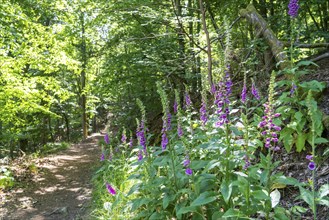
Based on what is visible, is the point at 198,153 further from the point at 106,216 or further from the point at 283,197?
the point at 106,216

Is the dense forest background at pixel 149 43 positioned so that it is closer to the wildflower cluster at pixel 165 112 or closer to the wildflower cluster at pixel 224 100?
the wildflower cluster at pixel 165 112

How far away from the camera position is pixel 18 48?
848 cm

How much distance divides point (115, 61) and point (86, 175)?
12.0ft

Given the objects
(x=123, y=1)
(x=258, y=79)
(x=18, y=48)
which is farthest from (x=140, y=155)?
(x=18, y=48)

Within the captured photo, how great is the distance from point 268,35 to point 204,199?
383cm

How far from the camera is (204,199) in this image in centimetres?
230

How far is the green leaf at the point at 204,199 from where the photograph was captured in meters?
2.25

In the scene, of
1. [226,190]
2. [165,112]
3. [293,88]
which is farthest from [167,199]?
[293,88]

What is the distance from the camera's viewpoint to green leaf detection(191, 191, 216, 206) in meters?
2.25

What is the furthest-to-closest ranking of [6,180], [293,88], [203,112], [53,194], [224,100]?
[6,180], [53,194], [293,88], [203,112], [224,100]

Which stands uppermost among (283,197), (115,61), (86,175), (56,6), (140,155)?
(56,6)

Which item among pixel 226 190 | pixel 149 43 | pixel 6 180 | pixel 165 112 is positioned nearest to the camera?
pixel 226 190

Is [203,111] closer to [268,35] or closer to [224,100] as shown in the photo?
Answer: [224,100]

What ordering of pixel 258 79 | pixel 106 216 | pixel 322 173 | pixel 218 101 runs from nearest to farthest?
pixel 218 101
pixel 322 173
pixel 106 216
pixel 258 79
